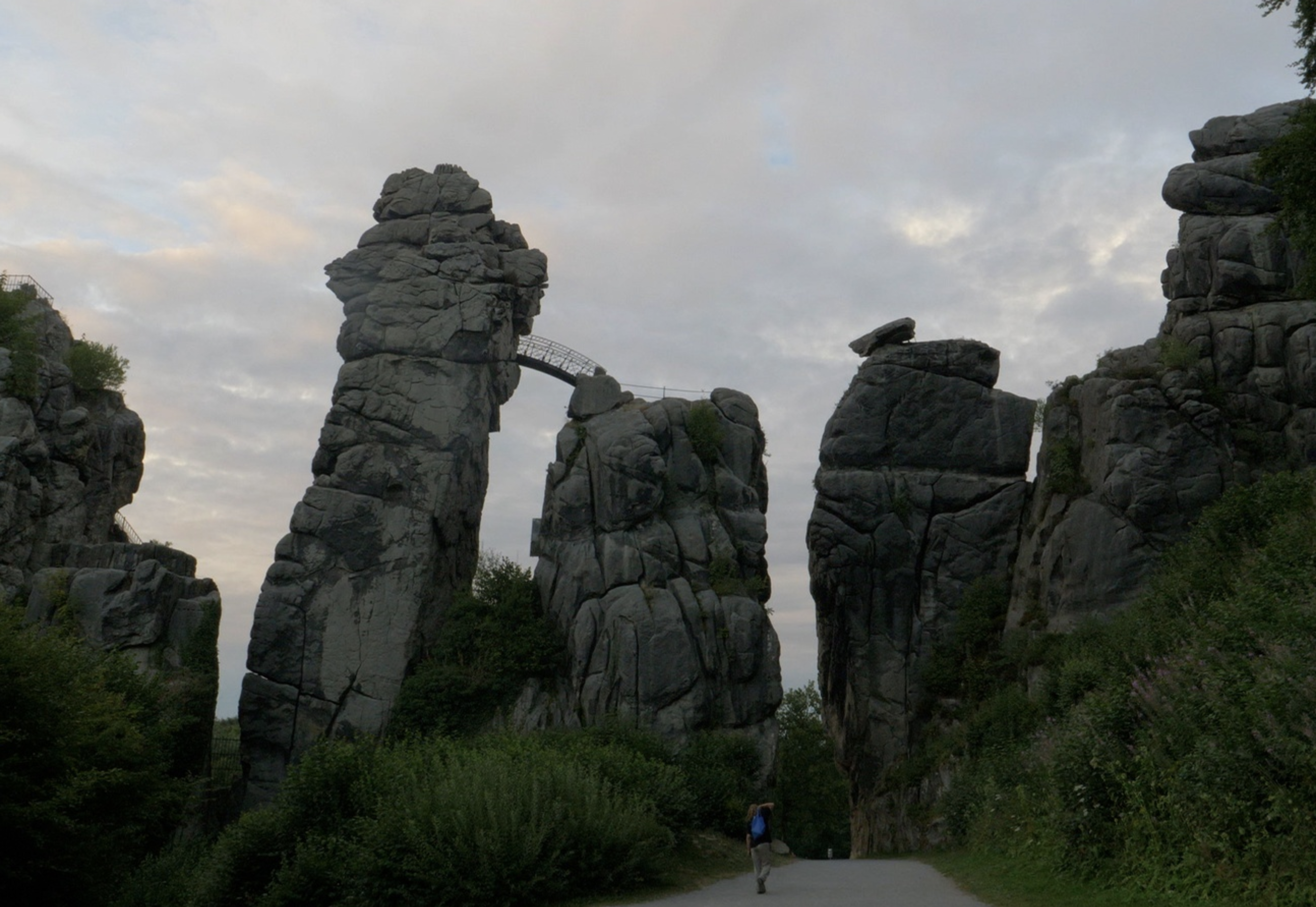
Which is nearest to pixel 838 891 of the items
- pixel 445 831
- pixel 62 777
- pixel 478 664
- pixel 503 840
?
pixel 503 840

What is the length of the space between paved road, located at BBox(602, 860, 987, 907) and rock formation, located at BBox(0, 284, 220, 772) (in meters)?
24.2

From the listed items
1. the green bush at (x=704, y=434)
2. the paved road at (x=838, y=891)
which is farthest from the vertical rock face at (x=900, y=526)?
the paved road at (x=838, y=891)

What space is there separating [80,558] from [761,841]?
103ft

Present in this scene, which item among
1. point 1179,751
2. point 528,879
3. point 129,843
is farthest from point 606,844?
point 129,843

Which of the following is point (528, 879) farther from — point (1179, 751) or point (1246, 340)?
point (1246, 340)

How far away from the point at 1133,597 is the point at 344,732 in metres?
25.9

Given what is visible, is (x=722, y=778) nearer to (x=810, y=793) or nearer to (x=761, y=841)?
(x=761, y=841)

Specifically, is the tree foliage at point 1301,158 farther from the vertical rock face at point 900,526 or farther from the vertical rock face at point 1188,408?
the vertical rock face at point 900,526

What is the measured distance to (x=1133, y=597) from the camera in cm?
3438

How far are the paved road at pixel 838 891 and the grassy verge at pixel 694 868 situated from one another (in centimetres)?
31

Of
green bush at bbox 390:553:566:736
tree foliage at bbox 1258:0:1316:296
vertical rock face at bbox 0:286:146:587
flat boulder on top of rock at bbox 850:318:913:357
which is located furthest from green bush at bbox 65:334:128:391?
tree foliage at bbox 1258:0:1316:296

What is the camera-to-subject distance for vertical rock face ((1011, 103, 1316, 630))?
1378 inches

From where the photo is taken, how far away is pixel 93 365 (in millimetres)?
46719

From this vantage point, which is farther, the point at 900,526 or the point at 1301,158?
the point at 900,526
